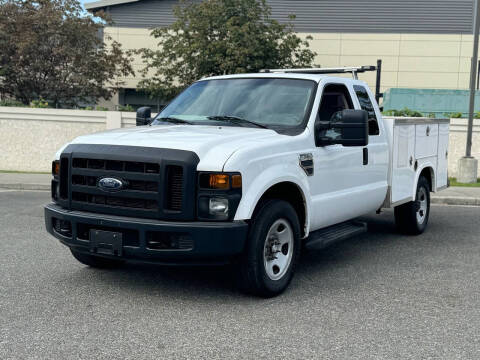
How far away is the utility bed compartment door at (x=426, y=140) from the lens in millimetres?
8273

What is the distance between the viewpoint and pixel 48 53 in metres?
25.0

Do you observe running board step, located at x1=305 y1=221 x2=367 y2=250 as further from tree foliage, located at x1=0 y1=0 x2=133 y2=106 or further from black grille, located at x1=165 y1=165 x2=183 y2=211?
tree foliage, located at x1=0 y1=0 x2=133 y2=106

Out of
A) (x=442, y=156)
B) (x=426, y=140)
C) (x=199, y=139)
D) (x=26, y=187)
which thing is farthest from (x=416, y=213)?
(x=26, y=187)

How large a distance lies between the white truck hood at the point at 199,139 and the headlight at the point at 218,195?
0.09 meters

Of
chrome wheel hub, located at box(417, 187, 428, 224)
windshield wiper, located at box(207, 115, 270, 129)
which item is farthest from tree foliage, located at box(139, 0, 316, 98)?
windshield wiper, located at box(207, 115, 270, 129)

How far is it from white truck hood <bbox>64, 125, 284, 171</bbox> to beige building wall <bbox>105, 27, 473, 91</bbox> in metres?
31.6

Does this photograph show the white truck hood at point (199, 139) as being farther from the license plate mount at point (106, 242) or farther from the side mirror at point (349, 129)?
the license plate mount at point (106, 242)

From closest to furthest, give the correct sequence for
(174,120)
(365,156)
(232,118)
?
1. (232,118)
2. (174,120)
3. (365,156)

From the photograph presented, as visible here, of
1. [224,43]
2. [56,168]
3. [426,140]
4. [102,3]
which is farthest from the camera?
[102,3]

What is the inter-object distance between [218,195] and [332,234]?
76.2 inches

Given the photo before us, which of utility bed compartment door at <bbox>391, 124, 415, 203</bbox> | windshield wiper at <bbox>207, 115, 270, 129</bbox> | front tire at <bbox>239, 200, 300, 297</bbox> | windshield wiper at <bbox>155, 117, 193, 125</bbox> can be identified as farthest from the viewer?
utility bed compartment door at <bbox>391, 124, 415, 203</bbox>

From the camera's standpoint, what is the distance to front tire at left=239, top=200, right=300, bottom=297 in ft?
16.8

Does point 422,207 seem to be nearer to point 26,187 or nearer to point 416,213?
point 416,213

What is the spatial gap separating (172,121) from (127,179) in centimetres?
155
